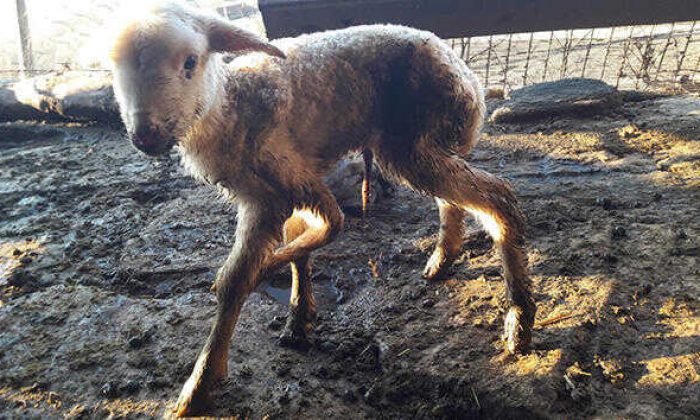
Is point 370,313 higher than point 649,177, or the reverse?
point 649,177

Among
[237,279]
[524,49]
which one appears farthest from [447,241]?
[524,49]

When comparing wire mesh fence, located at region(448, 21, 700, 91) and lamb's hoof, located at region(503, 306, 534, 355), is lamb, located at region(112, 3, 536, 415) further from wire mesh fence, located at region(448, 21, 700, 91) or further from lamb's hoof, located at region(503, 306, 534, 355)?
wire mesh fence, located at region(448, 21, 700, 91)

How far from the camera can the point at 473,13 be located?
5.50 metres

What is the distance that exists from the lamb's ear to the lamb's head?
7cm

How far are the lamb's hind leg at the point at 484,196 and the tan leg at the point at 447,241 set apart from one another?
47 centimetres

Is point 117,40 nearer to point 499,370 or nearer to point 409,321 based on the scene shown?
point 409,321

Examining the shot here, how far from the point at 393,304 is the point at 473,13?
12.8 feet

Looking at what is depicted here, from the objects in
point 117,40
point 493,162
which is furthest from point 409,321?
point 493,162

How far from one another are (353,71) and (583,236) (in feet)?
6.59

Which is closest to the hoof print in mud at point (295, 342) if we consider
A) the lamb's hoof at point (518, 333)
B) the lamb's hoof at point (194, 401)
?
the lamb's hoof at point (194, 401)

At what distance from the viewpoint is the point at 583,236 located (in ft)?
11.0

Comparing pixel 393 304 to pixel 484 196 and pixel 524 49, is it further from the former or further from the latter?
pixel 524 49

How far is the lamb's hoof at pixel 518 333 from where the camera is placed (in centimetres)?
251

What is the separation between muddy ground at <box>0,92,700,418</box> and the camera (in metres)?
2.37
